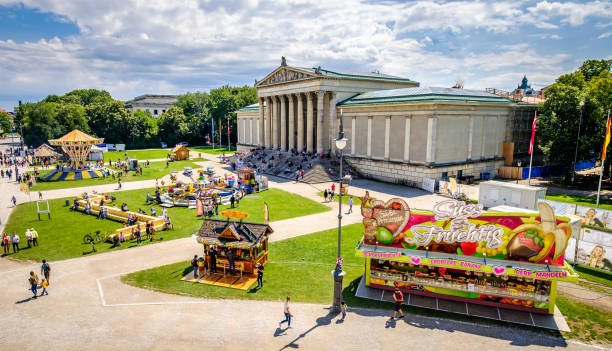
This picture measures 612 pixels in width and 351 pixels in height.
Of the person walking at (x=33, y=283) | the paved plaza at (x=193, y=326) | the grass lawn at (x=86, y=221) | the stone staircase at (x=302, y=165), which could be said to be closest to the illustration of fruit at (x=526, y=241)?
Answer: the paved plaza at (x=193, y=326)

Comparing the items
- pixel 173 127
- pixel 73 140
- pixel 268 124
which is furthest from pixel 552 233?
pixel 173 127

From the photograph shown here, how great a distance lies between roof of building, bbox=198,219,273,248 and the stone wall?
31.3 m

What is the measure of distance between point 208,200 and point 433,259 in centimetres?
2648

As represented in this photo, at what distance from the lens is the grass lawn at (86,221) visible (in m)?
27.3

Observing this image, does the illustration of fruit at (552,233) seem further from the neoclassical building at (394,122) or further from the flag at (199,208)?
the neoclassical building at (394,122)

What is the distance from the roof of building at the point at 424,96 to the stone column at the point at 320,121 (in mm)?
3755

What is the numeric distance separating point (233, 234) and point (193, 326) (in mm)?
6353

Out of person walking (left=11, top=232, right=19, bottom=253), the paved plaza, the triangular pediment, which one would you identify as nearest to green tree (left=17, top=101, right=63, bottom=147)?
the triangular pediment

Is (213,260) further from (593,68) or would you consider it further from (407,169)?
(593,68)

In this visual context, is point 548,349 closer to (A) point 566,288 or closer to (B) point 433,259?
(B) point 433,259

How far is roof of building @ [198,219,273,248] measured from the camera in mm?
21953

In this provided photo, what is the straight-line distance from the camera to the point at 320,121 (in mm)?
61531

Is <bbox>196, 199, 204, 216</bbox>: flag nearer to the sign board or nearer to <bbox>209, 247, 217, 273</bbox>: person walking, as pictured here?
<bbox>209, 247, 217, 273</bbox>: person walking

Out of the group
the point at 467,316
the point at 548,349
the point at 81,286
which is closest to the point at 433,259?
the point at 467,316
